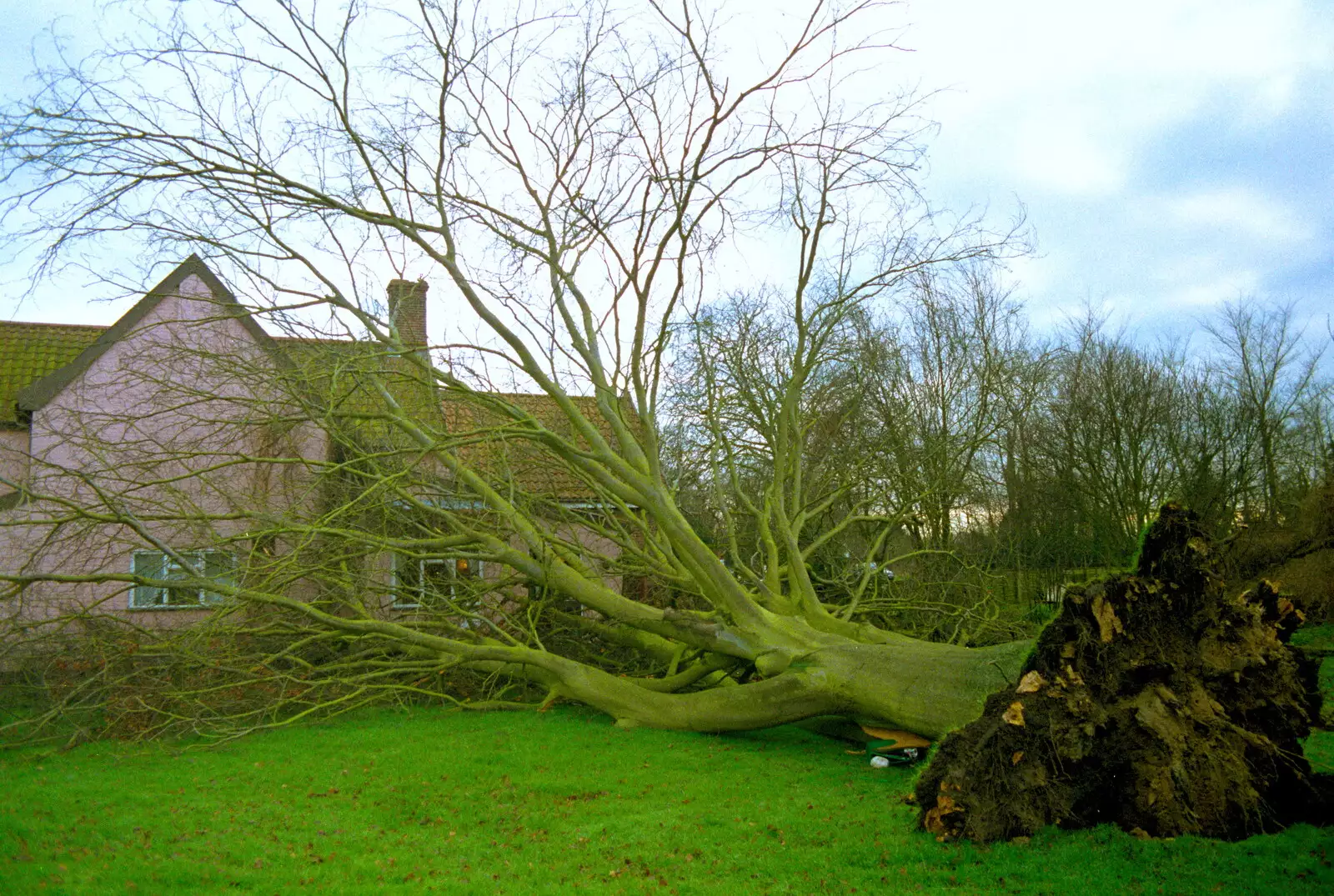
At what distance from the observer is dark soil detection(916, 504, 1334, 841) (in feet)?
18.7

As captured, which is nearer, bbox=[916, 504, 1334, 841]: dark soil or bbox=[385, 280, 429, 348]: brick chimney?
bbox=[916, 504, 1334, 841]: dark soil

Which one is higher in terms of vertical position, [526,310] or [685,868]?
[526,310]

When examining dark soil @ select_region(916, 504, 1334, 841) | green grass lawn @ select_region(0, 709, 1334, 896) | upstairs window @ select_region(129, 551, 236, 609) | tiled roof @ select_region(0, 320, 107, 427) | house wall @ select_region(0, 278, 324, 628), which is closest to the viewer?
green grass lawn @ select_region(0, 709, 1334, 896)

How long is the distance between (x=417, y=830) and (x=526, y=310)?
18.0ft

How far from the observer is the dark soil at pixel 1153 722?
18.7ft

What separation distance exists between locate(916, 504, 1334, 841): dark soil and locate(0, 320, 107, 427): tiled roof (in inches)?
628

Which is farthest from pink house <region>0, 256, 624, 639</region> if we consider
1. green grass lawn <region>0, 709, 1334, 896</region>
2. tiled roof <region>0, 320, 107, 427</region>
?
green grass lawn <region>0, 709, 1334, 896</region>

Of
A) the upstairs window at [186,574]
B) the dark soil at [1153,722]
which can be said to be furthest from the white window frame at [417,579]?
the dark soil at [1153,722]

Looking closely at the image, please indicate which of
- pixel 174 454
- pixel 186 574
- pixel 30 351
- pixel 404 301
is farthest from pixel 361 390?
pixel 30 351

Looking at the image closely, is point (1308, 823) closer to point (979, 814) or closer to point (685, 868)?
point (979, 814)

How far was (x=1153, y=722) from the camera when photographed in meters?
5.92

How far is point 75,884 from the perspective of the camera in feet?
16.6

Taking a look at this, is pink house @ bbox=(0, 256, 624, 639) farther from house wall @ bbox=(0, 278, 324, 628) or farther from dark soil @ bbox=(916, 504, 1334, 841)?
dark soil @ bbox=(916, 504, 1334, 841)

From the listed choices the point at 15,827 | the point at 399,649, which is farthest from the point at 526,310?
the point at 15,827
